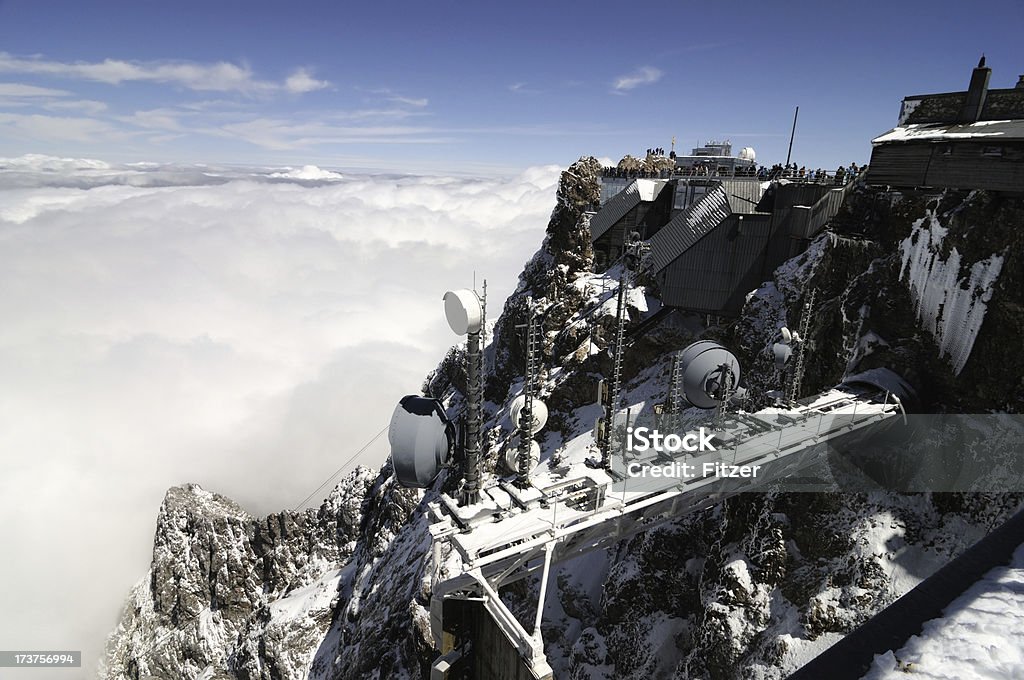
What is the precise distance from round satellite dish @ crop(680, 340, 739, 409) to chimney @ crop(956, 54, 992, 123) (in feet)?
78.1

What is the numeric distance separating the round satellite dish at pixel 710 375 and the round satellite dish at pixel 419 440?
13.2 m

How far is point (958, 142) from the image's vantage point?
27.1m

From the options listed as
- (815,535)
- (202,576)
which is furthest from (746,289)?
(202,576)

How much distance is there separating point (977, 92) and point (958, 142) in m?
6.09

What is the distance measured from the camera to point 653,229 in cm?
6238

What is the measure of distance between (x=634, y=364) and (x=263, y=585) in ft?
258

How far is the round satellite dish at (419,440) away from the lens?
15.8 m

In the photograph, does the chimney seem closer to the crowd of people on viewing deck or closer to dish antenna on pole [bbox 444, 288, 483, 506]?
the crowd of people on viewing deck

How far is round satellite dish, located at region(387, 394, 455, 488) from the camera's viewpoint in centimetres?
1575

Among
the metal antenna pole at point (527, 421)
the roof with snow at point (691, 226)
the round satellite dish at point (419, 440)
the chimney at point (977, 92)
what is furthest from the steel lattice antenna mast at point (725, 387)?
the roof with snow at point (691, 226)

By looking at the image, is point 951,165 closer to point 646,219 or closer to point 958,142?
point 958,142

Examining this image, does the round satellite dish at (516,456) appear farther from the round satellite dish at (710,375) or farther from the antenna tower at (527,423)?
the round satellite dish at (710,375)

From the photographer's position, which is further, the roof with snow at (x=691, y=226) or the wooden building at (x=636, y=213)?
the wooden building at (x=636, y=213)

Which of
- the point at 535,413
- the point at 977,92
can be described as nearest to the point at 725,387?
the point at 535,413
